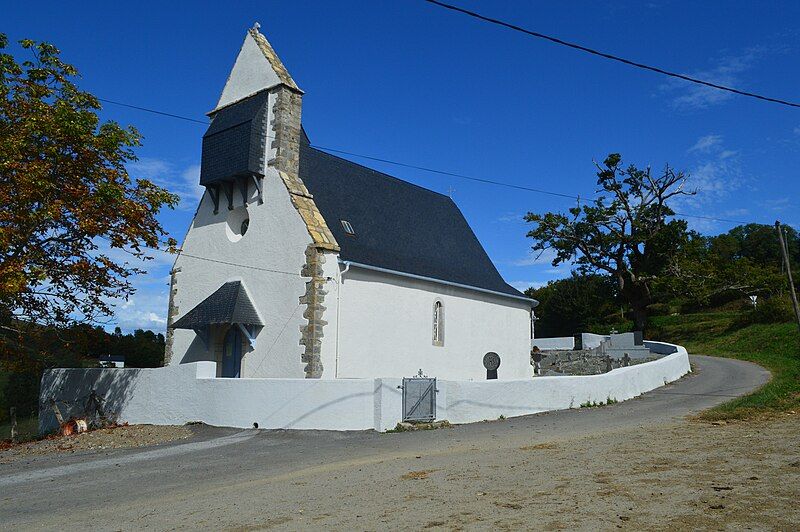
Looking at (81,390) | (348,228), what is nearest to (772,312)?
(348,228)

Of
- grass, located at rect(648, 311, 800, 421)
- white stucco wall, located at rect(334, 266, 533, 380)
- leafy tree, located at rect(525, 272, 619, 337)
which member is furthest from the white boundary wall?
leafy tree, located at rect(525, 272, 619, 337)

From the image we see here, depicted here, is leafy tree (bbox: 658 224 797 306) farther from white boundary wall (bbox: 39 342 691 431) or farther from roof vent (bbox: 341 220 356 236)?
roof vent (bbox: 341 220 356 236)

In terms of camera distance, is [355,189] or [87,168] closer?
[87,168]

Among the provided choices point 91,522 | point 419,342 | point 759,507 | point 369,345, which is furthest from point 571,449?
point 419,342

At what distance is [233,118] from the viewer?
2294cm

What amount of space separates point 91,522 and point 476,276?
20443 mm

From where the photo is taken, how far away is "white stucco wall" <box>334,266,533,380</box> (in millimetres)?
20531

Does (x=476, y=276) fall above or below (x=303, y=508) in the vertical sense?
above

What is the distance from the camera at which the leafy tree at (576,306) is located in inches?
2172

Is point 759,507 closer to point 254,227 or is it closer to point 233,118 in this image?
point 254,227

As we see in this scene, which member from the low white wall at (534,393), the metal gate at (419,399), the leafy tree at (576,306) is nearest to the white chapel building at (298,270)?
the metal gate at (419,399)

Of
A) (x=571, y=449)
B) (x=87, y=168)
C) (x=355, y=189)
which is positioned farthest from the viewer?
(x=355, y=189)

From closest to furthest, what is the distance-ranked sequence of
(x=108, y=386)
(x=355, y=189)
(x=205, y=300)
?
(x=108, y=386), (x=205, y=300), (x=355, y=189)

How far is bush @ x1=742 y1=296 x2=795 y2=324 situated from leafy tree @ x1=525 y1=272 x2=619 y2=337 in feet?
34.4
